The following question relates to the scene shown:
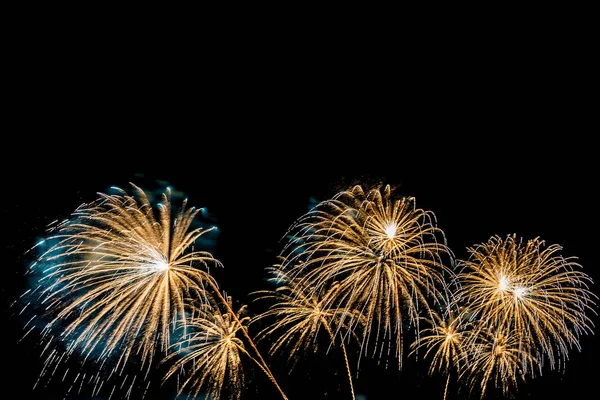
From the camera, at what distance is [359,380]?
31266mm

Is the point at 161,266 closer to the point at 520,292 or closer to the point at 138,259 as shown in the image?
the point at 138,259

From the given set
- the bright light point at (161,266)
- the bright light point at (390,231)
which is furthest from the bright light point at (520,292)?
the bright light point at (161,266)

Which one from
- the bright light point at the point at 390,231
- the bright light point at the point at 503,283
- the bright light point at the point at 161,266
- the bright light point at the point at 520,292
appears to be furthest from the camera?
the bright light point at the point at 503,283

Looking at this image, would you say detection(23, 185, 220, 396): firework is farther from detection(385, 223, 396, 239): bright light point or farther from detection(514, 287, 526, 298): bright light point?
detection(514, 287, 526, 298): bright light point

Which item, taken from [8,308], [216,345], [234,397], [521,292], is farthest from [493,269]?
[8,308]

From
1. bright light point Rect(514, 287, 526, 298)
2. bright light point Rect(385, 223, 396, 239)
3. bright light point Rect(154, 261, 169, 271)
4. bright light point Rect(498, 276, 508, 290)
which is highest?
bright light point Rect(498, 276, 508, 290)

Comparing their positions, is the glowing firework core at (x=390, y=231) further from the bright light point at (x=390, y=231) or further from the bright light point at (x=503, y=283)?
the bright light point at (x=503, y=283)

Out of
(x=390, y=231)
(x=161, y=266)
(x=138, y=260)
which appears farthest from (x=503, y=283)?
(x=138, y=260)

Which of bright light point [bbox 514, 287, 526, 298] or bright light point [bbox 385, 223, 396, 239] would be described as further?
bright light point [bbox 514, 287, 526, 298]

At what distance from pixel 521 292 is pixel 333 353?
13211 mm

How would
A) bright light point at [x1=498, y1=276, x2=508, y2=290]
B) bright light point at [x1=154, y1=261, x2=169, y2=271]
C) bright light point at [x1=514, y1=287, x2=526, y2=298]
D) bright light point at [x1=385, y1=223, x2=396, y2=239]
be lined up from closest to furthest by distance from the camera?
bright light point at [x1=154, y1=261, x2=169, y2=271] → bright light point at [x1=385, y1=223, x2=396, y2=239] → bright light point at [x1=514, y1=287, x2=526, y2=298] → bright light point at [x1=498, y1=276, x2=508, y2=290]

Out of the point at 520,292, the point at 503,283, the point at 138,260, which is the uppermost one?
the point at 503,283

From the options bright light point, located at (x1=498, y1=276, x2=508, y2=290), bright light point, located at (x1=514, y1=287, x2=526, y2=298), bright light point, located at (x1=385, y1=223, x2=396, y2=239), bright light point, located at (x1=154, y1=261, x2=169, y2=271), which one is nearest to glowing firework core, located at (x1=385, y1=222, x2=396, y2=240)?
bright light point, located at (x1=385, y1=223, x2=396, y2=239)

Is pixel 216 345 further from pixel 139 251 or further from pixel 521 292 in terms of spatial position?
pixel 521 292
